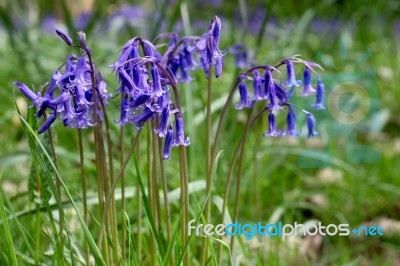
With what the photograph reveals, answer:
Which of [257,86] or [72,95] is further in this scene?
[257,86]

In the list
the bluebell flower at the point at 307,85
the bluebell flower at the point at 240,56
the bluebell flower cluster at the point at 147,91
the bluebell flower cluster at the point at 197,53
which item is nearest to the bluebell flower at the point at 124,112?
the bluebell flower cluster at the point at 147,91

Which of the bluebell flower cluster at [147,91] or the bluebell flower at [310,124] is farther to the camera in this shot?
the bluebell flower at [310,124]

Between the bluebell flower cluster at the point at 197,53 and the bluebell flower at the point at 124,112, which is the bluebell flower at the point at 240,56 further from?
the bluebell flower at the point at 124,112

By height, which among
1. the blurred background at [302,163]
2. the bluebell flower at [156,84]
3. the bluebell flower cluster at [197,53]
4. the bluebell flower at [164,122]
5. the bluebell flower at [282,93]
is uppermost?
the bluebell flower cluster at [197,53]

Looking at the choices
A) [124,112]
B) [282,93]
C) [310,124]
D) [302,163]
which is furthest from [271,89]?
[302,163]

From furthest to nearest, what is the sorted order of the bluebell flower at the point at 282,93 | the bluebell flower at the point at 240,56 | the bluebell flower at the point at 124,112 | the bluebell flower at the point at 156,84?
the bluebell flower at the point at 240,56
the bluebell flower at the point at 282,93
the bluebell flower at the point at 124,112
the bluebell flower at the point at 156,84

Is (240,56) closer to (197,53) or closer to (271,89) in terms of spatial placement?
(197,53)

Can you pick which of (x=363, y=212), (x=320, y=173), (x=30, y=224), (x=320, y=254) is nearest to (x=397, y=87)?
(x=320, y=173)

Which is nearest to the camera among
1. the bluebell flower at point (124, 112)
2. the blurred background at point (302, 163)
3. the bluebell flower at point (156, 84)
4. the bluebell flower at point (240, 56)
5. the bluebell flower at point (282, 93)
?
the bluebell flower at point (156, 84)

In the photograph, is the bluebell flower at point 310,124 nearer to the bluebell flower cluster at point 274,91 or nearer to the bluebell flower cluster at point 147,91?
the bluebell flower cluster at point 274,91

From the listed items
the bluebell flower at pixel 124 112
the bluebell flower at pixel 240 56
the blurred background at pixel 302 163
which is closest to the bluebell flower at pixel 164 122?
the bluebell flower at pixel 124 112

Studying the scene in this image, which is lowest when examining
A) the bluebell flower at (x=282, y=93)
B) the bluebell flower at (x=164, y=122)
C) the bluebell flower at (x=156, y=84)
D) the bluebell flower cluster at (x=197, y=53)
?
the bluebell flower at (x=164, y=122)

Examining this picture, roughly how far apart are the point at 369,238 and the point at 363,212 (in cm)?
28

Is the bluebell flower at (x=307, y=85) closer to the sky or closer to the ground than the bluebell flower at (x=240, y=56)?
closer to the ground
